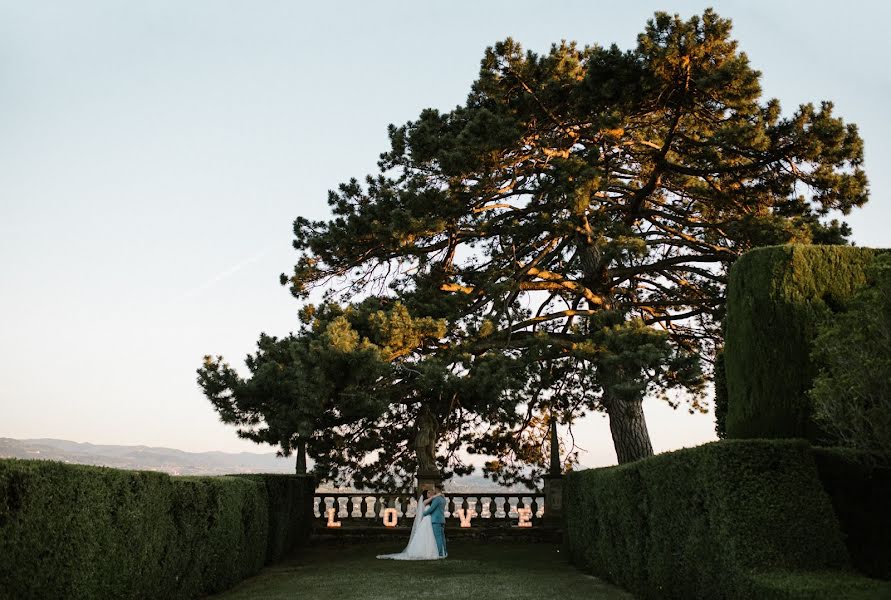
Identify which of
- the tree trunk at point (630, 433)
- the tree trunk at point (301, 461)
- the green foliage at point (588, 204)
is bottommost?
the tree trunk at point (301, 461)

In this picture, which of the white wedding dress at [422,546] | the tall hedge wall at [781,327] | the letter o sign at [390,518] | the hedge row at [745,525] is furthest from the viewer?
the letter o sign at [390,518]

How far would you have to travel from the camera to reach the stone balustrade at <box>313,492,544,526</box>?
65.2 ft

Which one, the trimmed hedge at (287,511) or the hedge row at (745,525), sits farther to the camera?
the trimmed hedge at (287,511)

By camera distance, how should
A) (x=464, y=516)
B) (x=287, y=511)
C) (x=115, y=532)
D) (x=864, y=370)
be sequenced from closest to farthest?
(x=864, y=370) → (x=115, y=532) → (x=287, y=511) → (x=464, y=516)

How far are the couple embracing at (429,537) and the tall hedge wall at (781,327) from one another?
8.02 meters

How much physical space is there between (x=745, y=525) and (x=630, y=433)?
9.13 metres

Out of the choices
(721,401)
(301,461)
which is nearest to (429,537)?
(301,461)

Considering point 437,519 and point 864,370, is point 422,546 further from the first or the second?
point 864,370

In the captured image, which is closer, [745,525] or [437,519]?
[745,525]

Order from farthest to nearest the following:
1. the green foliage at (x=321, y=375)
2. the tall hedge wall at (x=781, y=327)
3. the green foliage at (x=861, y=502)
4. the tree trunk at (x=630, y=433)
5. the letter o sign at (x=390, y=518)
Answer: the letter o sign at (x=390, y=518), the tree trunk at (x=630, y=433), the green foliage at (x=321, y=375), the tall hedge wall at (x=781, y=327), the green foliage at (x=861, y=502)

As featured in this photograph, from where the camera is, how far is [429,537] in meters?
16.5

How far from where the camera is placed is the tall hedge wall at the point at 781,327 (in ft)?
31.0

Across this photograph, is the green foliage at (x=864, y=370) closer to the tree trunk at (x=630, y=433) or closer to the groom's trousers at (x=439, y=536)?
the tree trunk at (x=630, y=433)

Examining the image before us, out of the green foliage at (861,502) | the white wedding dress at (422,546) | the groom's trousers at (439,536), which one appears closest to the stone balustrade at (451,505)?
the groom's trousers at (439,536)
